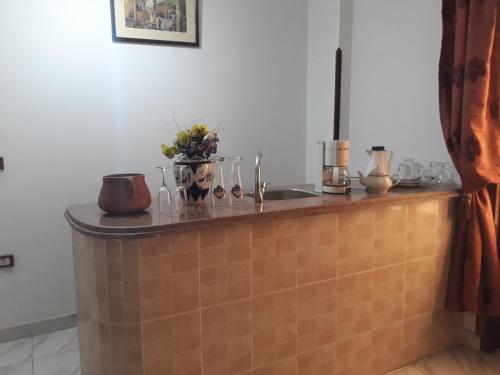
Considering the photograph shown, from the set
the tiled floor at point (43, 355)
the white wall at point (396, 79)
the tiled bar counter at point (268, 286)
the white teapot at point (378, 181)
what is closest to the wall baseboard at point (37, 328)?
the tiled floor at point (43, 355)

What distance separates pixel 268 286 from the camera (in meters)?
1.62

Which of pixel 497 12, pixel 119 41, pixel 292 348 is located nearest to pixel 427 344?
pixel 292 348

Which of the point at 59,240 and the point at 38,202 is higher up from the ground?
the point at 38,202

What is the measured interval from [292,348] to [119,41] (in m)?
2.06

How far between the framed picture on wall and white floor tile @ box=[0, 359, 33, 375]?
75.8 inches

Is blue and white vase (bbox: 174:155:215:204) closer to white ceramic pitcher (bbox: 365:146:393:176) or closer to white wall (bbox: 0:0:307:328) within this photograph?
white ceramic pitcher (bbox: 365:146:393:176)

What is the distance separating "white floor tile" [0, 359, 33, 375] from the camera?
2.09 metres

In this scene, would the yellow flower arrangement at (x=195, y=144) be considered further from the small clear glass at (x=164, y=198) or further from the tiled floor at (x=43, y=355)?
the tiled floor at (x=43, y=355)

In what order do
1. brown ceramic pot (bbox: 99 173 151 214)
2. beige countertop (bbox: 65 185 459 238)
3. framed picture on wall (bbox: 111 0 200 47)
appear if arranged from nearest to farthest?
beige countertop (bbox: 65 185 459 238) < brown ceramic pot (bbox: 99 173 151 214) < framed picture on wall (bbox: 111 0 200 47)

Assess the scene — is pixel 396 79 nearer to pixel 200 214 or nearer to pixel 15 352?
pixel 200 214

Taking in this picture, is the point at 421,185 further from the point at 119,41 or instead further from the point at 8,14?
the point at 8,14

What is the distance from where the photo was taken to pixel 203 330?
1.51 meters

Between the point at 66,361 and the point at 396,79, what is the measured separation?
8.33ft

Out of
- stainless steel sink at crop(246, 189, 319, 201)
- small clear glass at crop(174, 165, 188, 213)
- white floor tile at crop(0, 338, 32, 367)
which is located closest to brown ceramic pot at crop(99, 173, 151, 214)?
small clear glass at crop(174, 165, 188, 213)
